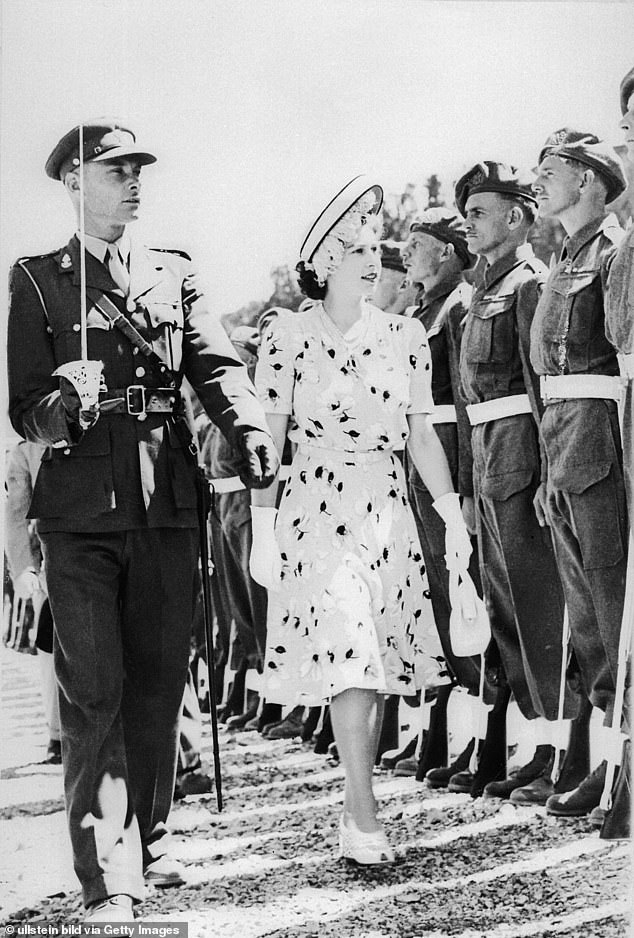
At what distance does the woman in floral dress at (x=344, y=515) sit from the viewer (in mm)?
3670

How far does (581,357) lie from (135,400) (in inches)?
52.7

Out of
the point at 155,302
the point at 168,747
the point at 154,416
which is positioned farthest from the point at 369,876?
the point at 155,302

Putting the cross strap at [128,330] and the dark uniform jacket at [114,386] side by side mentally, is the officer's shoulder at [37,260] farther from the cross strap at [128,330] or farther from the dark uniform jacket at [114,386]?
the cross strap at [128,330]

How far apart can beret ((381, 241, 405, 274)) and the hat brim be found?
0.72 meters

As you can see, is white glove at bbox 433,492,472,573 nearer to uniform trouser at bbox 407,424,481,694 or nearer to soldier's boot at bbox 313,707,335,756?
uniform trouser at bbox 407,424,481,694

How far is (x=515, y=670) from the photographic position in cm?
388

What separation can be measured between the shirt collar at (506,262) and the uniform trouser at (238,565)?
39.4 inches

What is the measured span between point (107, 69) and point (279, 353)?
0.96 m

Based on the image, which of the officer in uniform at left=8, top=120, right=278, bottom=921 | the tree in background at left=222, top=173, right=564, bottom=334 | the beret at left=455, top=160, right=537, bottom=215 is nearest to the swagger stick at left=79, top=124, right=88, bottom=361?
the officer in uniform at left=8, top=120, right=278, bottom=921

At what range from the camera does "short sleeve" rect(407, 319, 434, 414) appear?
380 centimetres

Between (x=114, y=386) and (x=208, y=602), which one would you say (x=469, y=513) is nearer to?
(x=208, y=602)

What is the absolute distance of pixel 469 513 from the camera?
3.90 metres

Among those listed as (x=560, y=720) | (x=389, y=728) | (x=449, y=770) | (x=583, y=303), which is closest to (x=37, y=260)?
(x=583, y=303)

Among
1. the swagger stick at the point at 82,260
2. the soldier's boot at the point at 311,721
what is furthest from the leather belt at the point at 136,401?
the soldier's boot at the point at 311,721
